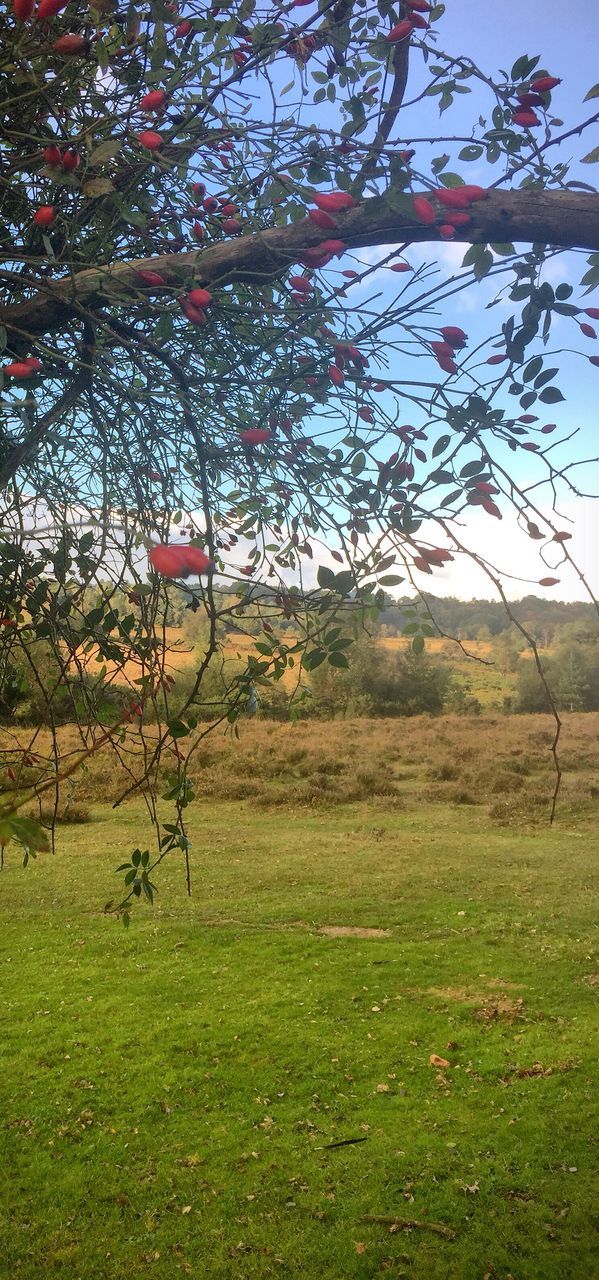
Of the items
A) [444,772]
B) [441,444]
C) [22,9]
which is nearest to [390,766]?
[444,772]

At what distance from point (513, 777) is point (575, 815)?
247 cm

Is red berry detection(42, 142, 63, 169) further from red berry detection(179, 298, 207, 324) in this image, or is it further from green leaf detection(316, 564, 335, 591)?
green leaf detection(316, 564, 335, 591)

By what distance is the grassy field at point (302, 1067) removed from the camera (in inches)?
148

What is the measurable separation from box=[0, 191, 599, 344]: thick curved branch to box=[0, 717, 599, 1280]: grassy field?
13.3ft

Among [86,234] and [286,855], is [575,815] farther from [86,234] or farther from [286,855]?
[86,234]

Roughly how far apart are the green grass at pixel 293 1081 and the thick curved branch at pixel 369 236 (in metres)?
4.06

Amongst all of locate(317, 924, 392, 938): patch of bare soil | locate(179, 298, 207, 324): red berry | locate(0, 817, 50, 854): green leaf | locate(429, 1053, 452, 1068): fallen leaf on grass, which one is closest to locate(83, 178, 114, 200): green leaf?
locate(179, 298, 207, 324): red berry

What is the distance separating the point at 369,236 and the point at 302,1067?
208 inches

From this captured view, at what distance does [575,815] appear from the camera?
1392cm

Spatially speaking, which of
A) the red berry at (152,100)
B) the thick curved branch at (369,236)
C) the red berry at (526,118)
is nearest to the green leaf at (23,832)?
the thick curved branch at (369,236)

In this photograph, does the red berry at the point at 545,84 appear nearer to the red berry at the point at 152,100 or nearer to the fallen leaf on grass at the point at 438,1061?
the red berry at the point at 152,100

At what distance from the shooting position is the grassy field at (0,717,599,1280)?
3.75 m

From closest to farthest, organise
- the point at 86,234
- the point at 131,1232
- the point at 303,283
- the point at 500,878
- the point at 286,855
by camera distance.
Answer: the point at 303,283
the point at 86,234
the point at 131,1232
the point at 500,878
the point at 286,855

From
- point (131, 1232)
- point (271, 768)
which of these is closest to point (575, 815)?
point (271, 768)
